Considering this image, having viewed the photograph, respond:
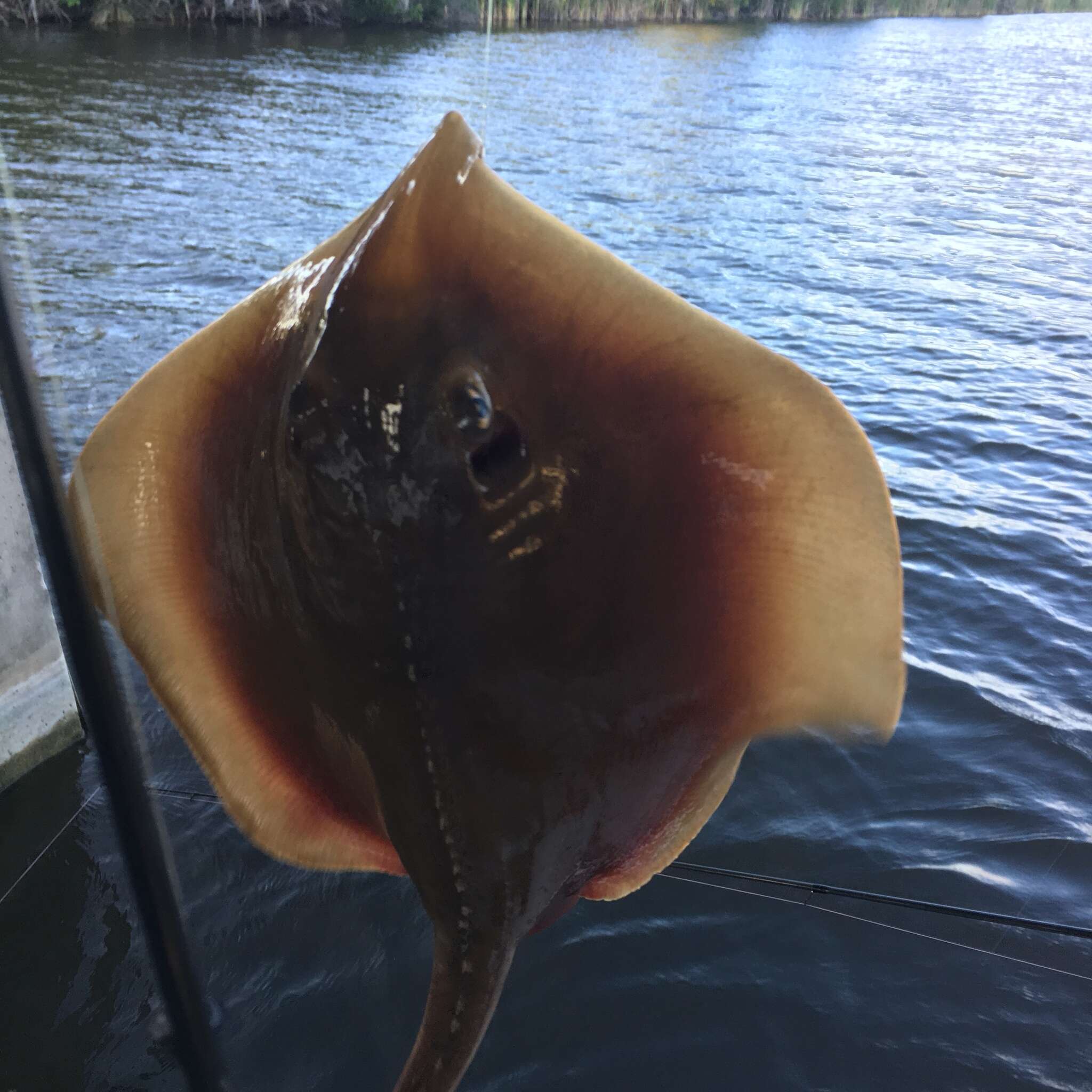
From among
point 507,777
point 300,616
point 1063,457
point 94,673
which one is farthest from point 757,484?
point 1063,457

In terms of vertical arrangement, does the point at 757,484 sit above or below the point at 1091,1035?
above

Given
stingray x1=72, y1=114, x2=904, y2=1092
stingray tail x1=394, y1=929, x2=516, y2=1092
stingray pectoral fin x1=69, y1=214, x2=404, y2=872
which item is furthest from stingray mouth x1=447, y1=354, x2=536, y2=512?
stingray tail x1=394, y1=929, x2=516, y2=1092

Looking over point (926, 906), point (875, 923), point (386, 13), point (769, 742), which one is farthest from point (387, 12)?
point (926, 906)

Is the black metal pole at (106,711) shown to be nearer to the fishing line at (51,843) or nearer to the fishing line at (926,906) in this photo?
the fishing line at (926,906)

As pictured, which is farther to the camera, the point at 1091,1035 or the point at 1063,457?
the point at 1063,457

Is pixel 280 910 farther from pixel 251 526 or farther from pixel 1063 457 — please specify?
pixel 1063 457

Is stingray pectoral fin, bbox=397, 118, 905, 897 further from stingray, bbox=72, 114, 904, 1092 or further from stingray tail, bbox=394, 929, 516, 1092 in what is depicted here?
stingray tail, bbox=394, 929, 516, 1092
